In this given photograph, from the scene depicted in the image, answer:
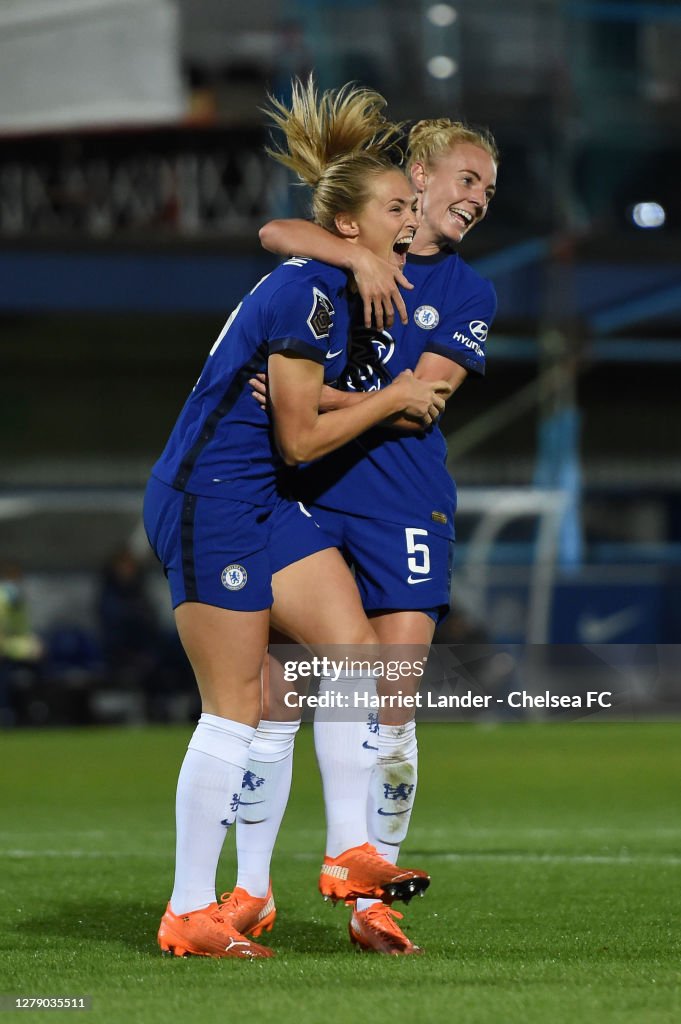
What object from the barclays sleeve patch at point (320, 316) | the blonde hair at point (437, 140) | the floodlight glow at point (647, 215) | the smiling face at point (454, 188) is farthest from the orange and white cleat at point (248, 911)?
the floodlight glow at point (647, 215)

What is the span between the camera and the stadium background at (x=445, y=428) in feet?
15.7

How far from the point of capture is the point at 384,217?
399cm

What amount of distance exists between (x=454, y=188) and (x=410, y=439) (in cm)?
68

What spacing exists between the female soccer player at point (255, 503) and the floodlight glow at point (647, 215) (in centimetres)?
1234

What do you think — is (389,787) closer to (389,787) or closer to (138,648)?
(389,787)

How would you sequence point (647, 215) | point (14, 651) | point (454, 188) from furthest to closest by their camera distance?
point (647, 215) < point (14, 651) < point (454, 188)

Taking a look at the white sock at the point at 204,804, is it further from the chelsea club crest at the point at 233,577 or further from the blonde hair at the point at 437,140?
the blonde hair at the point at 437,140

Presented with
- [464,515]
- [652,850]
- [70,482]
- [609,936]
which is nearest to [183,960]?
[609,936]

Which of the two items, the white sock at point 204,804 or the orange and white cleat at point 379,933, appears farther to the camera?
the orange and white cleat at point 379,933

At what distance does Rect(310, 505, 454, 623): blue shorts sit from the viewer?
13.7 ft

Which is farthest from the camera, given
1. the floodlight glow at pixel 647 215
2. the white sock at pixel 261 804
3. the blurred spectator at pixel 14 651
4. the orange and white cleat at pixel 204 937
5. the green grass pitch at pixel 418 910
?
the floodlight glow at pixel 647 215

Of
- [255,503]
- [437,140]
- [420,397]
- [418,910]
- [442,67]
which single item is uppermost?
[442,67]

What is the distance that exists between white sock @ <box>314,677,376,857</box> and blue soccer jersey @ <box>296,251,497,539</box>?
466 millimetres

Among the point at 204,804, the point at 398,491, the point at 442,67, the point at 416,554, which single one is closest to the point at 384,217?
the point at 398,491
